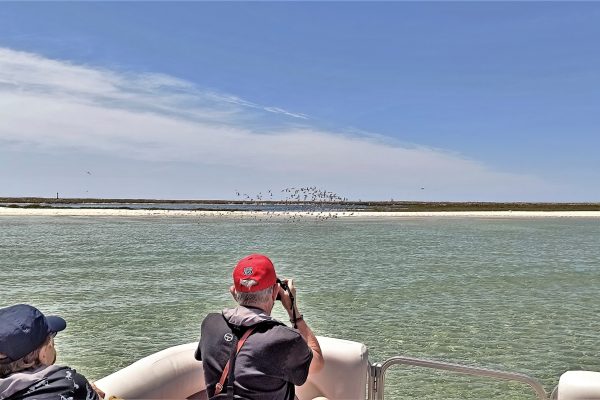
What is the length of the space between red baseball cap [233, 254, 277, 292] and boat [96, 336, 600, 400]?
4.56 feet

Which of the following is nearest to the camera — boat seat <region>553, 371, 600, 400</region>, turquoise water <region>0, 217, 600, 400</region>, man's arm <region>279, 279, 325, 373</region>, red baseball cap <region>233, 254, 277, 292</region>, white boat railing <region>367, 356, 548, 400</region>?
red baseball cap <region>233, 254, 277, 292</region>

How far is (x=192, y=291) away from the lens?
1702cm

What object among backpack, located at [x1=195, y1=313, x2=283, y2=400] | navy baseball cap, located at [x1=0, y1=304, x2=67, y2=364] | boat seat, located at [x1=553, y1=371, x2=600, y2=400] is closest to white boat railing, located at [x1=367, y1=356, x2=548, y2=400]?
boat seat, located at [x1=553, y1=371, x2=600, y2=400]

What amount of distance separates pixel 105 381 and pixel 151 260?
2239 centimetres

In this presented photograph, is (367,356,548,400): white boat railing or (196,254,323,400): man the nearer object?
(196,254,323,400): man

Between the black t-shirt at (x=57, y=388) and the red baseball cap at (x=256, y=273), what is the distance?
2.98ft

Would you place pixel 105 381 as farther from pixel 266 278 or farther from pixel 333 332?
pixel 333 332

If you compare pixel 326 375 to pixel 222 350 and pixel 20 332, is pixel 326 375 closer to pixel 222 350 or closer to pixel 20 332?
pixel 222 350

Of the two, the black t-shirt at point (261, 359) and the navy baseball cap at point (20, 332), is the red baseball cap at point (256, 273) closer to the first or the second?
the black t-shirt at point (261, 359)

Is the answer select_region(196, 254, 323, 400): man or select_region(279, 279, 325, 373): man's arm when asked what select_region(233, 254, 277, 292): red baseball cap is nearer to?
select_region(196, 254, 323, 400): man

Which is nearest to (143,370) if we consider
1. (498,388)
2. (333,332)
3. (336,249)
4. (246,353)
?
(246,353)

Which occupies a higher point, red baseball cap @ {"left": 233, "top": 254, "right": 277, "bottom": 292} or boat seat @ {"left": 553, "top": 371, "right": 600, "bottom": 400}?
red baseball cap @ {"left": 233, "top": 254, "right": 277, "bottom": 292}

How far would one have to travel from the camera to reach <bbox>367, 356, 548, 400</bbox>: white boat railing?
12.3 feet

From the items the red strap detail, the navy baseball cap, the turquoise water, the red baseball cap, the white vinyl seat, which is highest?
the red baseball cap
